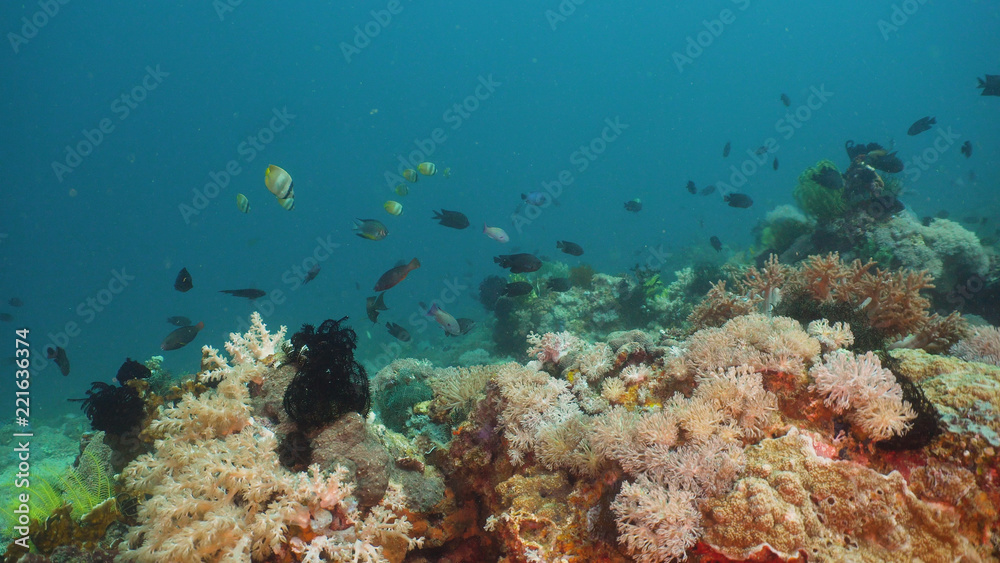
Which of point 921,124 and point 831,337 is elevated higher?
point 921,124

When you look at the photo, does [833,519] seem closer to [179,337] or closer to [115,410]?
[115,410]

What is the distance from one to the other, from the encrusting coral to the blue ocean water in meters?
40.2

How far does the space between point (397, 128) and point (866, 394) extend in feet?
451

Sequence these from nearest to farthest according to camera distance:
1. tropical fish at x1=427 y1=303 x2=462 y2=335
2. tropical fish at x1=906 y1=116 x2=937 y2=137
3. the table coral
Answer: the table coral
tropical fish at x1=427 y1=303 x2=462 y2=335
tropical fish at x1=906 y1=116 x2=937 y2=137

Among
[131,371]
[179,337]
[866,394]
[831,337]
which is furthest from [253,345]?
[831,337]

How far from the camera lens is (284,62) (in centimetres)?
9900

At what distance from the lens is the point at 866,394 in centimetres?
234

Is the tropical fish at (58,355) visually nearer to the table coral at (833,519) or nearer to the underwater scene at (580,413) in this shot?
the underwater scene at (580,413)

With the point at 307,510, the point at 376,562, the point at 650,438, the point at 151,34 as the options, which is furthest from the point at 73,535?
the point at 151,34

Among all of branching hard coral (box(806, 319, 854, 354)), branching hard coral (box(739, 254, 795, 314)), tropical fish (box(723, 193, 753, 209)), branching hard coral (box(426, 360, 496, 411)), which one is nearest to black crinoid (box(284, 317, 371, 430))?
branching hard coral (box(426, 360, 496, 411))

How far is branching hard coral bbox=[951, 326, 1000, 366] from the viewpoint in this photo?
302 cm

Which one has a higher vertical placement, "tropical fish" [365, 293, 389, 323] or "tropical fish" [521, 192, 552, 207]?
"tropical fish" [521, 192, 552, 207]

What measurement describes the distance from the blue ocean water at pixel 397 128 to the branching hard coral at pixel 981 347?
138 ft

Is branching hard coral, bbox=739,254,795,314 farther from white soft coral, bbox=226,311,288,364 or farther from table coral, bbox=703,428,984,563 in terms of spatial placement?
white soft coral, bbox=226,311,288,364
